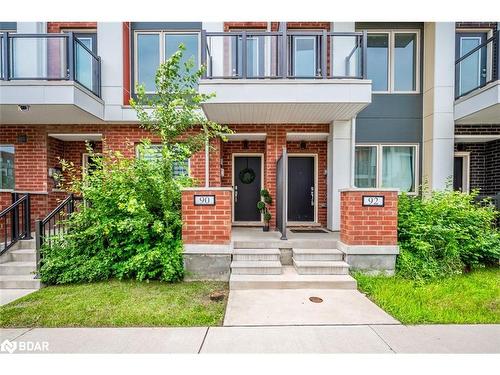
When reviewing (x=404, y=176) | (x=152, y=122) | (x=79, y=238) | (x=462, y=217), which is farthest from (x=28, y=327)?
(x=404, y=176)

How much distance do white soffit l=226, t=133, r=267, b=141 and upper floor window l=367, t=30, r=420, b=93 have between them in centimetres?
341

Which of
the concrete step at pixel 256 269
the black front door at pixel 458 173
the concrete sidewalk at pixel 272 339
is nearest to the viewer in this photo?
the concrete sidewalk at pixel 272 339

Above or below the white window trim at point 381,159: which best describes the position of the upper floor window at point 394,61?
above

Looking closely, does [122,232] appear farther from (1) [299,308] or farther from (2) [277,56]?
(2) [277,56]

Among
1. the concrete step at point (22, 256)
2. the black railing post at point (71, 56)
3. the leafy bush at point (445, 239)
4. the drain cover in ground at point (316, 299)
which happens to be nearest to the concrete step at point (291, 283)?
the drain cover in ground at point (316, 299)

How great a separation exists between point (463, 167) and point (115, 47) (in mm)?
10395

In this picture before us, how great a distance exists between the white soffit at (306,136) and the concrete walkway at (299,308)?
4.29 metres

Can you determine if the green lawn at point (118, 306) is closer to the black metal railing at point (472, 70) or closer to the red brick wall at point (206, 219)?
the red brick wall at point (206, 219)

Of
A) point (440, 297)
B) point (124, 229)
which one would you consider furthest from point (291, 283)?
point (124, 229)

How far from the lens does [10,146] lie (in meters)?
6.86

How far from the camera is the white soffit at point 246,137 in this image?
23.3 feet

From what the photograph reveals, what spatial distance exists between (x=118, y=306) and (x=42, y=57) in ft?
19.5

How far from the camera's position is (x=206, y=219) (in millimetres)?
4594

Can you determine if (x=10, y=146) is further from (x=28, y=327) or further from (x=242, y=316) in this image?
(x=242, y=316)
